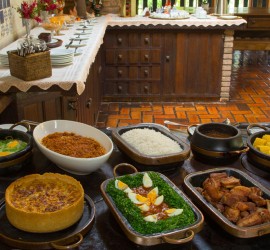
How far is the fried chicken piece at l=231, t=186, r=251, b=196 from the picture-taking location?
Result: 144cm

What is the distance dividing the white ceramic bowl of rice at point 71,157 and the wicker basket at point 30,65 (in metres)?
0.67

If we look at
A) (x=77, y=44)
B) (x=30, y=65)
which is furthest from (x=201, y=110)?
(x=30, y=65)

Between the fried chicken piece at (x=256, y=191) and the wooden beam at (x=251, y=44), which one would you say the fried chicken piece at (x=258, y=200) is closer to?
the fried chicken piece at (x=256, y=191)

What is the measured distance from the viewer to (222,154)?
1.70m

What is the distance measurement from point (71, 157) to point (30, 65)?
105 cm

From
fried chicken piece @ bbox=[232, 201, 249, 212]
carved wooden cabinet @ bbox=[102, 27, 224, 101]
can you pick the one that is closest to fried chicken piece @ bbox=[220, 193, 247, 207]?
fried chicken piece @ bbox=[232, 201, 249, 212]

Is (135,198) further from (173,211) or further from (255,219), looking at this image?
(255,219)

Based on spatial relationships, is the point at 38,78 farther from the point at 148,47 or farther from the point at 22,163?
the point at 148,47

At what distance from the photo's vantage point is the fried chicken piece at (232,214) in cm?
133

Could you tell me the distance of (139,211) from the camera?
133cm

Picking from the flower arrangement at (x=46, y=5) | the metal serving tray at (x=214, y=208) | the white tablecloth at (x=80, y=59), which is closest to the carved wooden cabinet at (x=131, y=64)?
the white tablecloth at (x=80, y=59)

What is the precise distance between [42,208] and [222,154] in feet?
2.45

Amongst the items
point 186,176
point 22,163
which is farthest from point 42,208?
point 186,176

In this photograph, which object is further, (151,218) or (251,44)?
(251,44)
